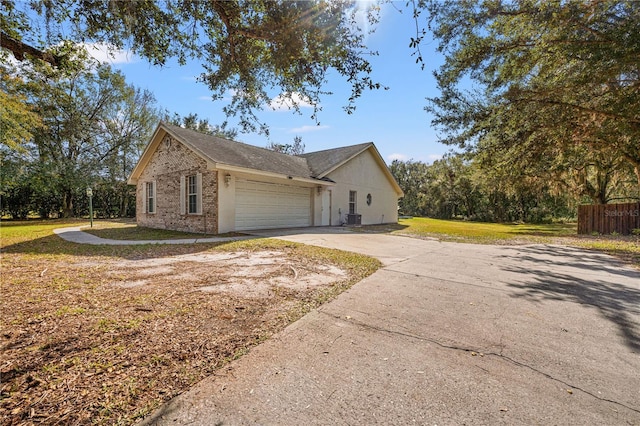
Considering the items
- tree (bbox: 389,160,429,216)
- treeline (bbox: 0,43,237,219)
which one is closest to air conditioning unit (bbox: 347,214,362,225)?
treeline (bbox: 0,43,237,219)

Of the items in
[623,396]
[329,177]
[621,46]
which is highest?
[621,46]

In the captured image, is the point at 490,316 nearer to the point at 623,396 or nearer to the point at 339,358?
the point at 623,396

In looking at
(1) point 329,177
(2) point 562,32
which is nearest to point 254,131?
(2) point 562,32

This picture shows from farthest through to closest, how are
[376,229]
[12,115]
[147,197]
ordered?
[376,229] < [147,197] < [12,115]

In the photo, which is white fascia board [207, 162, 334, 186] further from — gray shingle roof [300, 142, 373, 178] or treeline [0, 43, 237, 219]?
treeline [0, 43, 237, 219]

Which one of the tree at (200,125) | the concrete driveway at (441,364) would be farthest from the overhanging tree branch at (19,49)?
the tree at (200,125)

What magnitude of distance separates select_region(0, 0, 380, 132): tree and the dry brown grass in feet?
11.8

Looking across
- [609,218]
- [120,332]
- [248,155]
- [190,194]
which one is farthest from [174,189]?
[609,218]

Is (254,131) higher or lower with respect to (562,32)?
lower

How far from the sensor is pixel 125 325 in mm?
3107

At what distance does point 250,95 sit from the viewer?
602cm

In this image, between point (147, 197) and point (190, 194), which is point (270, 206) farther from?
point (147, 197)

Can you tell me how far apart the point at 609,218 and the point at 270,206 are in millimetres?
17270

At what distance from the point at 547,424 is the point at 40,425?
10.4 feet
